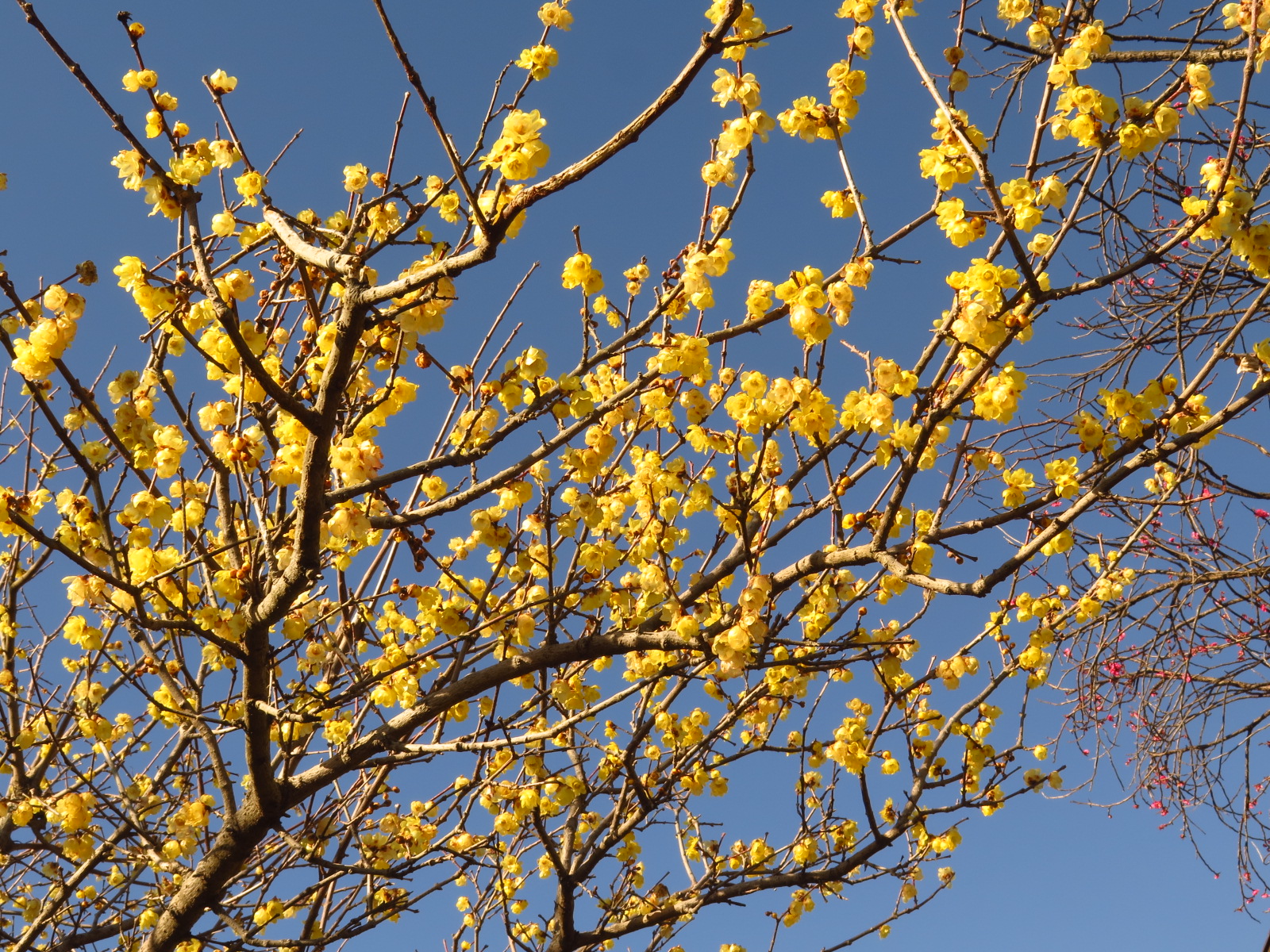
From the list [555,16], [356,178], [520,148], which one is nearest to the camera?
[520,148]

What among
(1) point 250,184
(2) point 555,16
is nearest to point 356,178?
(1) point 250,184

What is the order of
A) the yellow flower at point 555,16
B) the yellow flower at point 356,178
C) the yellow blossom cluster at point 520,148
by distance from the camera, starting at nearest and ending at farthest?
the yellow blossom cluster at point 520,148 → the yellow flower at point 555,16 → the yellow flower at point 356,178

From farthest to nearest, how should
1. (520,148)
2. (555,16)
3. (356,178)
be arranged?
(356,178) → (555,16) → (520,148)

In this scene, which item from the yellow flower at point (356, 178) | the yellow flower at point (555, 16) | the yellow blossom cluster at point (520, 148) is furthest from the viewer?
the yellow flower at point (356, 178)

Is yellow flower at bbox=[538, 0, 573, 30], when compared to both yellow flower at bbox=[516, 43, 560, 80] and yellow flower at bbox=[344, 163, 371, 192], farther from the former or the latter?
yellow flower at bbox=[344, 163, 371, 192]

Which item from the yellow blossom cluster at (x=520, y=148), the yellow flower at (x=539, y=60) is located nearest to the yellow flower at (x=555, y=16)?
the yellow flower at (x=539, y=60)

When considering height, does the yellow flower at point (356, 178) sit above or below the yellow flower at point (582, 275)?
above

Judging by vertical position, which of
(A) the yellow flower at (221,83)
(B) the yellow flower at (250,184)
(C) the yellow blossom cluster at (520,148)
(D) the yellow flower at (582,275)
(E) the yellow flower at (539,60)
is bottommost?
(C) the yellow blossom cluster at (520,148)

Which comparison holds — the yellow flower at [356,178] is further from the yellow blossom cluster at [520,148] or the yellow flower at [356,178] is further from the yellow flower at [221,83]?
the yellow blossom cluster at [520,148]

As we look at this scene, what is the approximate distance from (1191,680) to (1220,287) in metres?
2.39

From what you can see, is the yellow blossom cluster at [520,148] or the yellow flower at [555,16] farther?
the yellow flower at [555,16]

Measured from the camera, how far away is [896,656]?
4164mm

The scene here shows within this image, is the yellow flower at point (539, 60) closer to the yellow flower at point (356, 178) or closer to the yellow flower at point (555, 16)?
the yellow flower at point (555, 16)

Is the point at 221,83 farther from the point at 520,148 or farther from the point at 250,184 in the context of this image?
the point at 520,148
